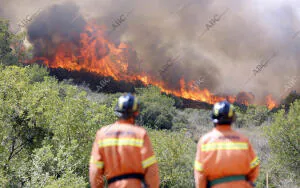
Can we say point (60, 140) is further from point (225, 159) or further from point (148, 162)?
point (225, 159)

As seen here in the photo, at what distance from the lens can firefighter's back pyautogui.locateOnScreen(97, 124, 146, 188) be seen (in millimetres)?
4035

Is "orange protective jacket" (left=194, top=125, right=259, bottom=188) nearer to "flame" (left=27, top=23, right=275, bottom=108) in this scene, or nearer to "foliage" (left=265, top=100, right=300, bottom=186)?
"foliage" (left=265, top=100, right=300, bottom=186)

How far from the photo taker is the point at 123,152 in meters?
4.04

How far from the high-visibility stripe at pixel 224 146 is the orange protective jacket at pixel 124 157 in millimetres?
702

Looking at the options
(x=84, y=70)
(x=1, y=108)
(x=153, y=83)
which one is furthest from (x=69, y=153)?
(x=84, y=70)

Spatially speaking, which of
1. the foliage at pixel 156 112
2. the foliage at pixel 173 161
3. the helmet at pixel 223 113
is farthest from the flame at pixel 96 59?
the helmet at pixel 223 113

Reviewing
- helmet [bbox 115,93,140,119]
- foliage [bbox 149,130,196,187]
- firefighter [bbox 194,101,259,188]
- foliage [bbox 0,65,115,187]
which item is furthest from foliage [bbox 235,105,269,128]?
helmet [bbox 115,93,140,119]

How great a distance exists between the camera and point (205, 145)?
4199 mm

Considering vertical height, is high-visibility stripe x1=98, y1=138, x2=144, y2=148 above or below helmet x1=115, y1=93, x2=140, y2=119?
below

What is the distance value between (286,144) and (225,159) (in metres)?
25.6

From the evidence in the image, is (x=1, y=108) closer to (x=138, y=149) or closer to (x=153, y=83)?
(x=138, y=149)

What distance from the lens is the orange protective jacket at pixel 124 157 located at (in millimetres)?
4035

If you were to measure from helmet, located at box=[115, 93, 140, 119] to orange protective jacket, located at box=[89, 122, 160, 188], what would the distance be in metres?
0.18

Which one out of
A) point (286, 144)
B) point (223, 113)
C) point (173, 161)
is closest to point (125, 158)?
point (223, 113)
